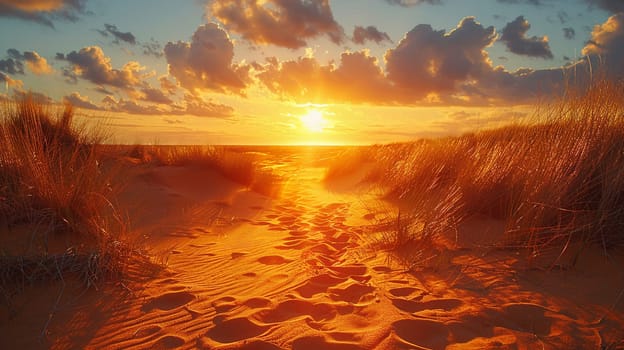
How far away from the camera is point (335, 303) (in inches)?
97.1

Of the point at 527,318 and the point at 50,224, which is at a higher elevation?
the point at 50,224

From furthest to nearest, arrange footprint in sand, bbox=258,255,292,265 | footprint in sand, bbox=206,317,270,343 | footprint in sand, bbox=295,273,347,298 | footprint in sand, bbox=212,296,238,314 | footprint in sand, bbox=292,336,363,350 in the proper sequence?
footprint in sand, bbox=258,255,292,265
footprint in sand, bbox=295,273,347,298
footprint in sand, bbox=212,296,238,314
footprint in sand, bbox=206,317,270,343
footprint in sand, bbox=292,336,363,350

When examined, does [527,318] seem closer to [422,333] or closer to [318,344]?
[422,333]

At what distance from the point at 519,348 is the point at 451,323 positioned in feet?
1.21

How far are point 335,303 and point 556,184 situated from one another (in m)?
2.26

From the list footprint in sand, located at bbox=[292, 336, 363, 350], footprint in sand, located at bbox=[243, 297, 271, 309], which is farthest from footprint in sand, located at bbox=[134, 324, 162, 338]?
footprint in sand, located at bbox=[292, 336, 363, 350]

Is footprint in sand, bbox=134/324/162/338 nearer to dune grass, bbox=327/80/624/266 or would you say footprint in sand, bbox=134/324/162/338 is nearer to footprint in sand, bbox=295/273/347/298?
footprint in sand, bbox=295/273/347/298

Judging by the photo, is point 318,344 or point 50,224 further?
point 50,224

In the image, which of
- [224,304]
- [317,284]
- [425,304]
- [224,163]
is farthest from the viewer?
[224,163]

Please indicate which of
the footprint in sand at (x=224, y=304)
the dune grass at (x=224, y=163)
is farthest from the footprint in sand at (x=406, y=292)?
the dune grass at (x=224, y=163)

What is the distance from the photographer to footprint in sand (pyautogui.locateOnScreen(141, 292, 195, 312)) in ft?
8.10

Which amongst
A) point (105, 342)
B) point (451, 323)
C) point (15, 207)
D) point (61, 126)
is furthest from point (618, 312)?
point (61, 126)

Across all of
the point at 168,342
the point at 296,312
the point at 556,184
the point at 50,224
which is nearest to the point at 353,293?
the point at 296,312

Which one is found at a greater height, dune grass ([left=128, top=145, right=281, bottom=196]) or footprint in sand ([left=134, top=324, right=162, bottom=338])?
dune grass ([left=128, top=145, right=281, bottom=196])
